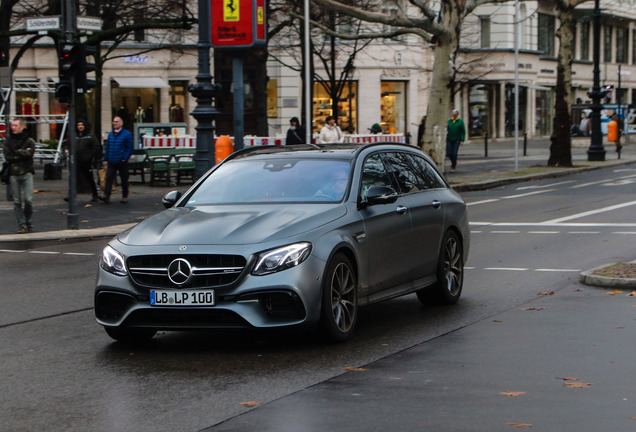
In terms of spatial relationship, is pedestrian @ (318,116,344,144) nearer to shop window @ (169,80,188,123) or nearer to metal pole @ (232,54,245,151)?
metal pole @ (232,54,245,151)

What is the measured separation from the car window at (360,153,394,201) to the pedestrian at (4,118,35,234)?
10.1 m

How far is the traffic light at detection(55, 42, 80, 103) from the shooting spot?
62.6 ft

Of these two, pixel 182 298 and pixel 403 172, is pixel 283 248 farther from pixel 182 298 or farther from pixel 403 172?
pixel 403 172

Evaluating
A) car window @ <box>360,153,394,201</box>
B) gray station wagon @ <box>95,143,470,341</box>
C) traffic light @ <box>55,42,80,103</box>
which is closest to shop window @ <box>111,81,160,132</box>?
traffic light @ <box>55,42,80,103</box>

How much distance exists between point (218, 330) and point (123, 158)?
646 inches

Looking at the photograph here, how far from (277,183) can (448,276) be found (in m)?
2.14

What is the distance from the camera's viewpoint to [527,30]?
63781mm

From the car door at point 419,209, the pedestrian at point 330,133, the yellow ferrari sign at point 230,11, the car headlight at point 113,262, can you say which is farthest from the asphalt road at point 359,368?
the pedestrian at point 330,133

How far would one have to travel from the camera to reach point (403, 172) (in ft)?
33.2

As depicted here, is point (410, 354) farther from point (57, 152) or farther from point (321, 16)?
point (321, 16)

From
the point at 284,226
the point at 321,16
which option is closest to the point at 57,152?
the point at 321,16

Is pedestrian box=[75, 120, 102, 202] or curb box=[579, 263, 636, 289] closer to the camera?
curb box=[579, 263, 636, 289]

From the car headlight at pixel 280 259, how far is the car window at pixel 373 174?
136 cm

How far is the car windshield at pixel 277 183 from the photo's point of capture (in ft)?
29.6
